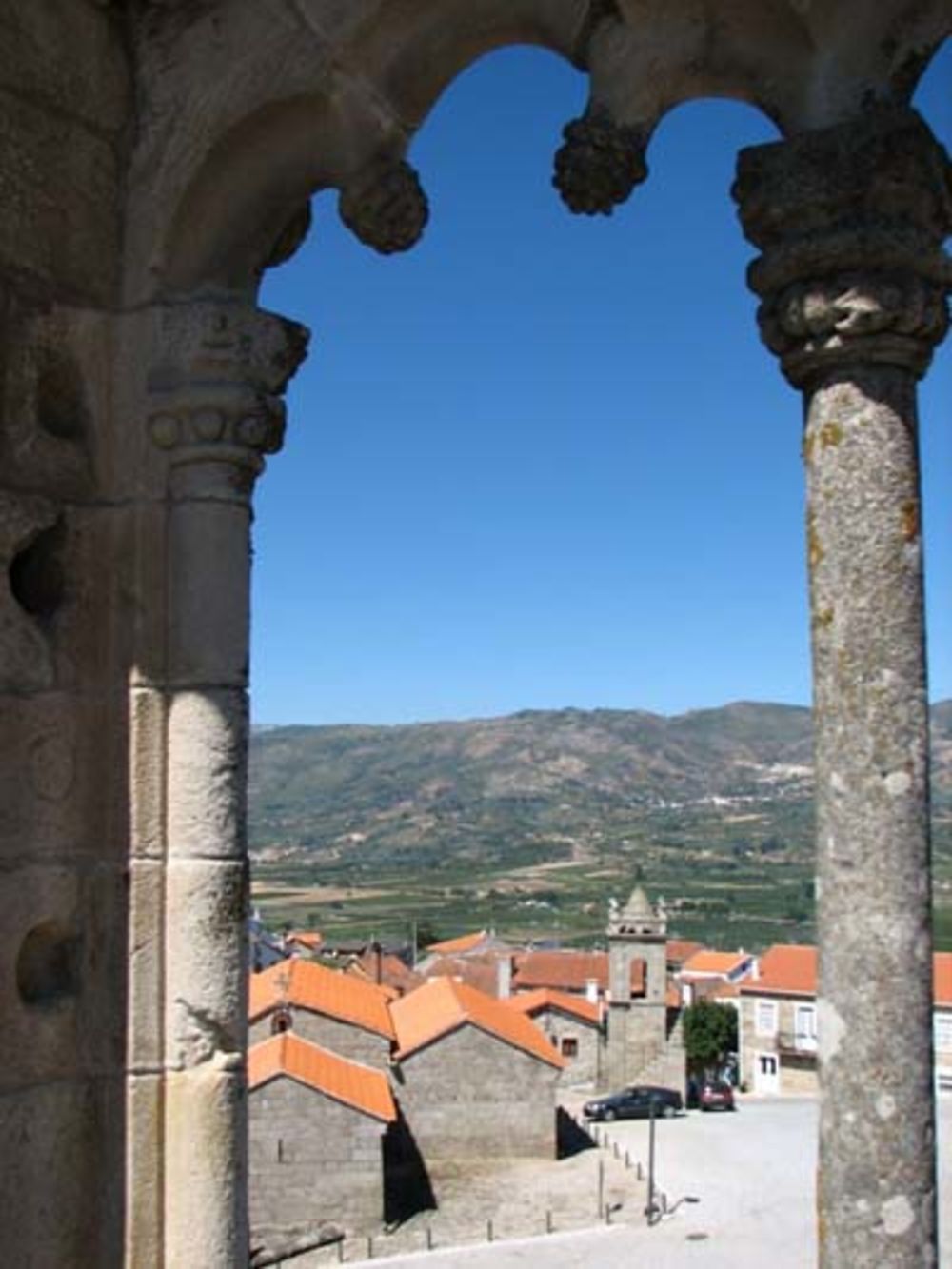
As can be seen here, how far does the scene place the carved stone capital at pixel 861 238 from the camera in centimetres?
271

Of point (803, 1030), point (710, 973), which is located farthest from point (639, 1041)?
point (710, 973)

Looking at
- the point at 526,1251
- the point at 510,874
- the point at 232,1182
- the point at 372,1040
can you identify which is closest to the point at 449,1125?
the point at 372,1040

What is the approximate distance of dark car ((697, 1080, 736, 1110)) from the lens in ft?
128

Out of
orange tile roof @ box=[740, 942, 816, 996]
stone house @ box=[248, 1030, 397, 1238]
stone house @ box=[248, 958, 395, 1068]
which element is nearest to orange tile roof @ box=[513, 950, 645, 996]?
orange tile roof @ box=[740, 942, 816, 996]

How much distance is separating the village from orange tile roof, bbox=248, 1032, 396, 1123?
0.17 feet

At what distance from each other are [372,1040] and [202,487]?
85.6 ft

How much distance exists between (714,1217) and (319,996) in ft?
27.3

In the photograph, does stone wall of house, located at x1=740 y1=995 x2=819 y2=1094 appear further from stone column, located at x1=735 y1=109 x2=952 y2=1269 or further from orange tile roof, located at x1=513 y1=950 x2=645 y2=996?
stone column, located at x1=735 y1=109 x2=952 y2=1269

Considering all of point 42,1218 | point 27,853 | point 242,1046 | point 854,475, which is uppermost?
point 854,475

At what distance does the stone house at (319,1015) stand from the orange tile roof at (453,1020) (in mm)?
661

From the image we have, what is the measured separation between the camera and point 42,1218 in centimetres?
303

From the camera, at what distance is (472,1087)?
29234 mm

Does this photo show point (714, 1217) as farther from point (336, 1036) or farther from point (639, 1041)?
point (639, 1041)

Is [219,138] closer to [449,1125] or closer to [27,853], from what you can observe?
[27,853]
